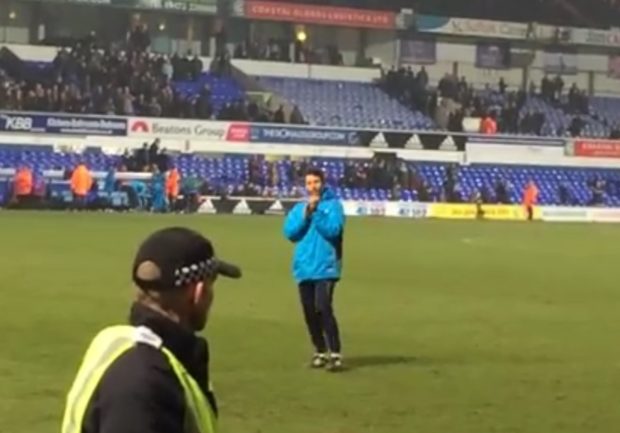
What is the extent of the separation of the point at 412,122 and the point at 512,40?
34.7 ft

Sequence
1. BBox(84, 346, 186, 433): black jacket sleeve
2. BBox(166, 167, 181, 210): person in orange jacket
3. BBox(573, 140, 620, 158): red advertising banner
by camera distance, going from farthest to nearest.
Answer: BBox(573, 140, 620, 158): red advertising banner
BBox(166, 167, 181, 210): person in orange jacket
BBox(84, 346, 186, 433): black jacket sleeve

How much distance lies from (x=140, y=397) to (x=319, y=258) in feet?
34.6

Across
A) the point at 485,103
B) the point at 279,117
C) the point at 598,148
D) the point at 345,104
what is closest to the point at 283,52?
the point at 345,104

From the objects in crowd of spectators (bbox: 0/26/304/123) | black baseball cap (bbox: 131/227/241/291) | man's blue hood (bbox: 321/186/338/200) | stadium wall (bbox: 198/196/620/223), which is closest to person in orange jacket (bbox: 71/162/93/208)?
stadium wall (bbox: 198/196/620/223)

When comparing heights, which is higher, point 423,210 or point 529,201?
point 529,201

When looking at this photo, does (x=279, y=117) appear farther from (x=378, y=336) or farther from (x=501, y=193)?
(x=378, y=336)

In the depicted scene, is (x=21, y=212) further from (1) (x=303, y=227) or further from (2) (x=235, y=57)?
(1) (x=303, y=227)

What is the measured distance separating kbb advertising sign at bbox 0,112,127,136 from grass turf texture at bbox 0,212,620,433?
17.5 meters

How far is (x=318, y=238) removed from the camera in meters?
13.6

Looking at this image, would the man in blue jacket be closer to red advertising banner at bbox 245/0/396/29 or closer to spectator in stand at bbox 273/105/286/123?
spectator in stand at bbox 273/105/286/123

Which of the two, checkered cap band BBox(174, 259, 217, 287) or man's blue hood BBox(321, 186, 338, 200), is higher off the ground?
checkered cap band BBox(174, 259, 217, 287)

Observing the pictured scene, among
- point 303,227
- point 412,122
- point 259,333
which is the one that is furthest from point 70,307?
point 412,122

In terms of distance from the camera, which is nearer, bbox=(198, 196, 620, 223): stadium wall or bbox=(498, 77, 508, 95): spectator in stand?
bbox=(198, 196, 620, 223): stadium wall

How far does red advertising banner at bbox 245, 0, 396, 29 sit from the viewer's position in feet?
205
